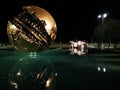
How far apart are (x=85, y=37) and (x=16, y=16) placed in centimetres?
6325

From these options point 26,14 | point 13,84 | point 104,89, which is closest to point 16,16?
point 26,14

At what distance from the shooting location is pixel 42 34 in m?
22.8

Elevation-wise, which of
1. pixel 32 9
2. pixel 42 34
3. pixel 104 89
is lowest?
pixel 104 89

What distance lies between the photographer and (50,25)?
76.2ft

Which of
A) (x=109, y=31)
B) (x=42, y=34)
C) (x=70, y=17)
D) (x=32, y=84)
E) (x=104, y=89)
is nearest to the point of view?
(x=104, y=89)

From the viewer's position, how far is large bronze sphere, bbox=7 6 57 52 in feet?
74.7

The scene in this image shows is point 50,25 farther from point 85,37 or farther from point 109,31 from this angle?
point 85,37

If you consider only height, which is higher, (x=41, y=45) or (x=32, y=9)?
(x=32, y=9)

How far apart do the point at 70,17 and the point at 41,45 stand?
198ft

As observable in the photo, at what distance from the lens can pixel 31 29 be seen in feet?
75.2

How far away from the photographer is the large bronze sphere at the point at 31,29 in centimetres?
2278

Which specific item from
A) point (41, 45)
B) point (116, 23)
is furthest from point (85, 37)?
point (41, 45)

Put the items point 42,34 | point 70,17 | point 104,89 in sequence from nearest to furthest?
point 104,89 < point 42,34 < point 70,17

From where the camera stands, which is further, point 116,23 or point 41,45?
point 116,23
